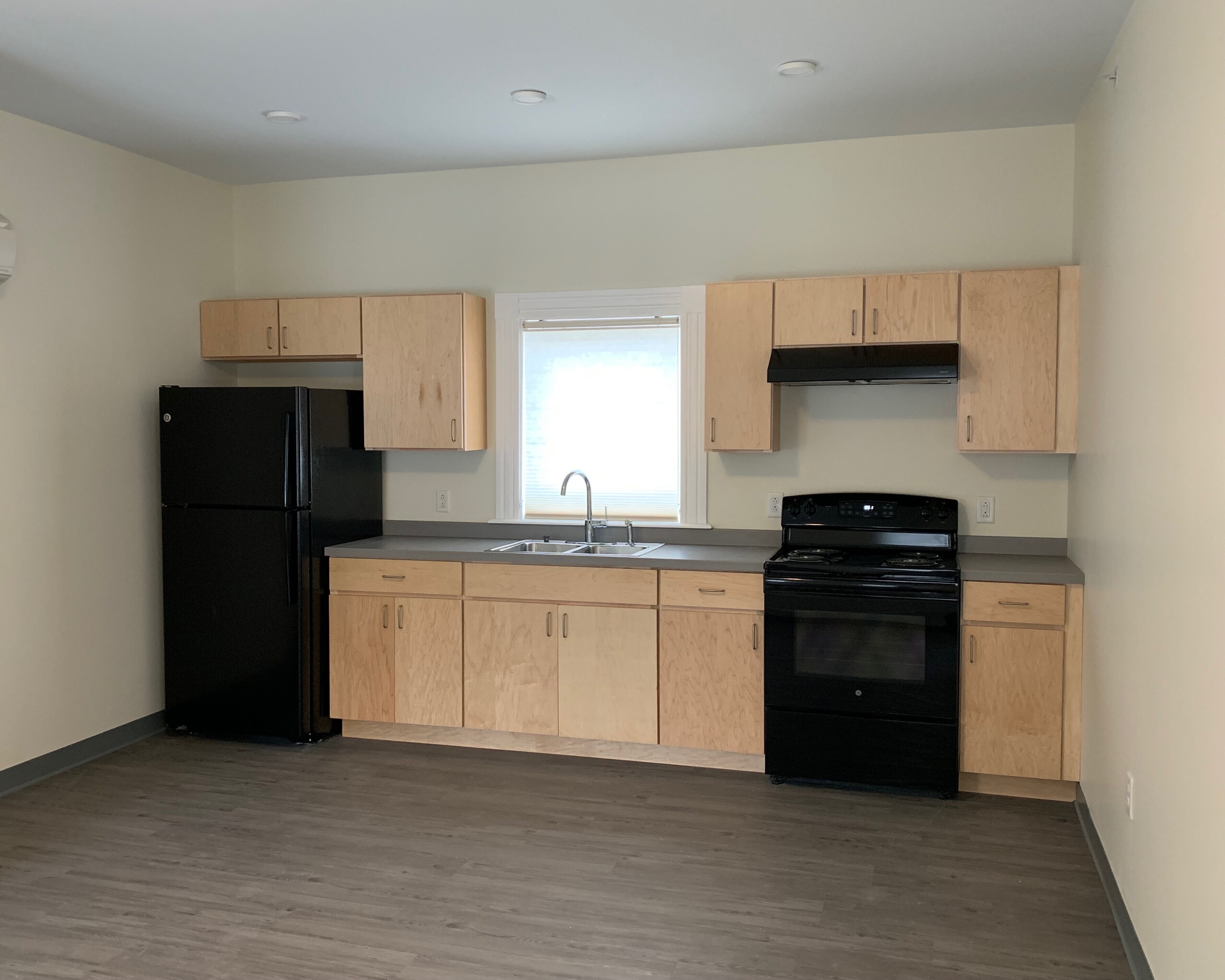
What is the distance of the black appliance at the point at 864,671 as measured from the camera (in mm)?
3789

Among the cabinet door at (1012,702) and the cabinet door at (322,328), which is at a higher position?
the cabinet door at (322,328)

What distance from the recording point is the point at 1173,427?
2.32 m

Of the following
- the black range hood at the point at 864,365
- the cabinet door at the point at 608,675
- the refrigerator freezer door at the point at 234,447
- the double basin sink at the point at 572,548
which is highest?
the black range hood at the point at 864,365

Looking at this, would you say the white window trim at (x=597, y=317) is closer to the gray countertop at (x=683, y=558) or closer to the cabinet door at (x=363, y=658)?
the gray countertop at (x=683, y=558)

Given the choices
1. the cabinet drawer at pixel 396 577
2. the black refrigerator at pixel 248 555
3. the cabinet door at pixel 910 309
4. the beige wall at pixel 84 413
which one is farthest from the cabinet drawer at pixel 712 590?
the beige wall at pixel 84 413

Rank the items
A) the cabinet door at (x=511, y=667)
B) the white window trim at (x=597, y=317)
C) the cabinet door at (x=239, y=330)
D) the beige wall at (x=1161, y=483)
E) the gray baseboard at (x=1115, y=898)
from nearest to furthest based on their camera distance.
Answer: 1. the beige wall at (x=1161, y=483)
2. the gray baseboard at (x=1115, y=898)
3. the cabinet door at (x=511, y=667)
4. the white window trim at (x=597, y=317)
5. the cabinet door at (x=239, y=330)

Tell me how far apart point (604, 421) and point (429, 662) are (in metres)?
1.30

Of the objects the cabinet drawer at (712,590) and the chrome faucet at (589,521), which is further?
the chrome faucet at (589,521)

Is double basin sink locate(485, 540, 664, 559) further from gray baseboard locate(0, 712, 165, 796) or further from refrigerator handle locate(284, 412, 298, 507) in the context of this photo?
gray baseboard locate(0, 712, 165, 796)

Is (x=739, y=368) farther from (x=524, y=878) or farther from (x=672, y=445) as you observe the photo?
(x=524, y=878)

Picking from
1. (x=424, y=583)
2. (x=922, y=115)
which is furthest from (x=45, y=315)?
(x=922, y=115)

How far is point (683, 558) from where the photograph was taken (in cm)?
411

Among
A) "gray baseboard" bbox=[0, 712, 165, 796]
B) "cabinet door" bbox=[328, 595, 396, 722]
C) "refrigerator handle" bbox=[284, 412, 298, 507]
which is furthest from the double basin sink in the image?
"gray baseboard" bbox=[0, 712, 165, 796]

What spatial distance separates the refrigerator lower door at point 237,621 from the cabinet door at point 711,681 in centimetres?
154
